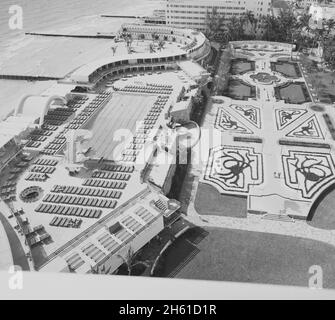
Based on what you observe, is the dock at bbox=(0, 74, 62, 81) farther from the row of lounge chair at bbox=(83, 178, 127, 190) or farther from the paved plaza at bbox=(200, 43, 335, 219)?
the row of lounge chair at bbox=(83, 178, 127, 190)

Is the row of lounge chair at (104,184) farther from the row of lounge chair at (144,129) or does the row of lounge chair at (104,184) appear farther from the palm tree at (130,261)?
the palm tree at (130,261)

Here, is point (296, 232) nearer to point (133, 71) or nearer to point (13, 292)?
point (13, 292)

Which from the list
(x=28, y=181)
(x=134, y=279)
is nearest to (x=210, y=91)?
(x=28, y=181)

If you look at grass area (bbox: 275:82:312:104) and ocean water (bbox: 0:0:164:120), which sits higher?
ocean water (bbox: 0:0:164:120)

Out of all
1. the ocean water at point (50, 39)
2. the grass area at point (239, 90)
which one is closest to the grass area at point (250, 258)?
the grass area at point (239, 90)

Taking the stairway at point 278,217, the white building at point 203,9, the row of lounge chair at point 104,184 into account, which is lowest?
the stairway at point 278,217

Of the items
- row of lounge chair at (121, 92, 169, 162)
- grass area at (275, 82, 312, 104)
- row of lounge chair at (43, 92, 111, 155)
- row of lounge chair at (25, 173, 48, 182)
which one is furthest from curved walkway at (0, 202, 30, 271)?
grass area at (275, 82, 312, 104)
